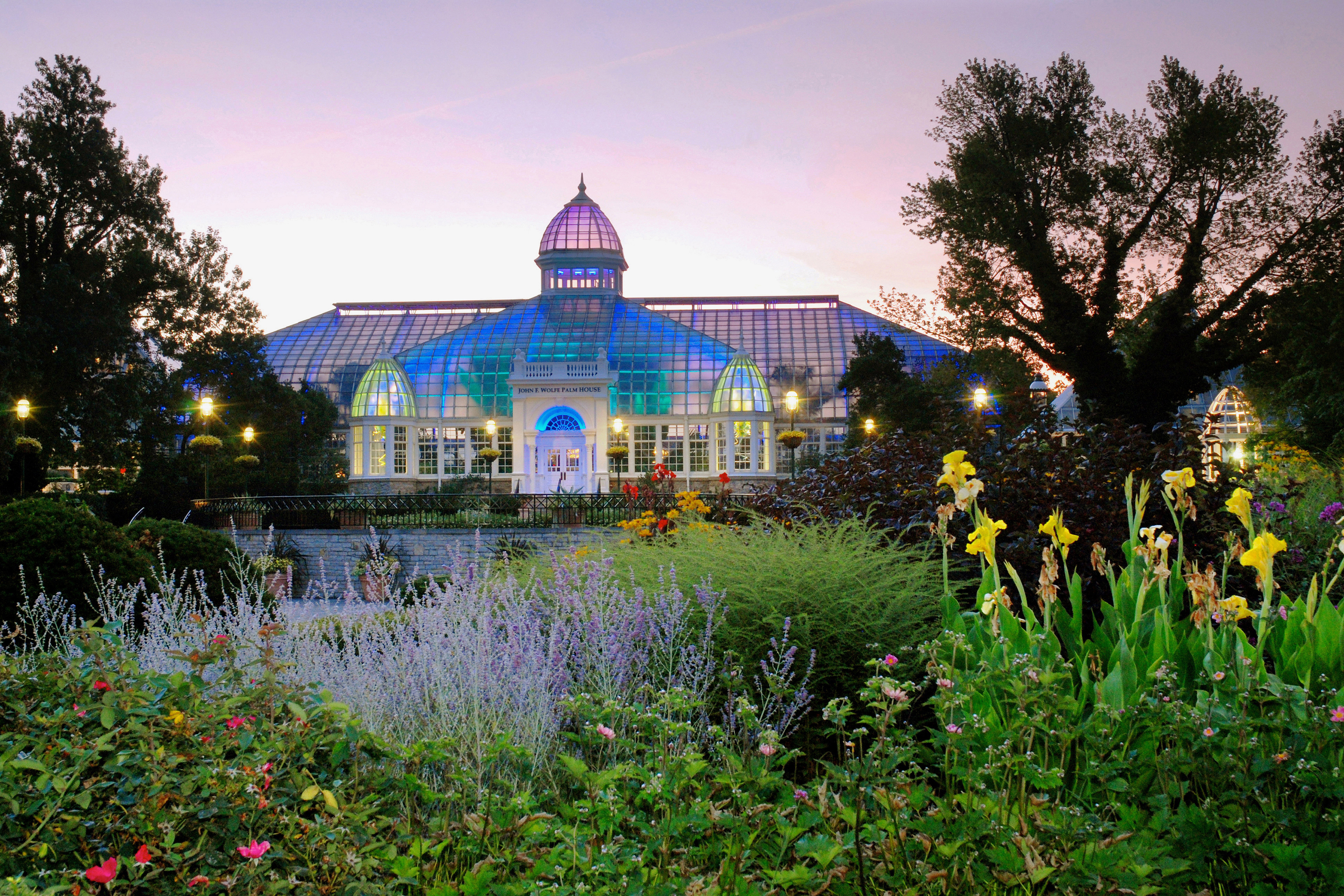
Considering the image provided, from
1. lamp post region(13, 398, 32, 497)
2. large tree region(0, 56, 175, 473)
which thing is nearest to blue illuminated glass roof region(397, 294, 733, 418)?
large tree region(0, 56, 175, 473)

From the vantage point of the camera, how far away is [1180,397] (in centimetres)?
2077

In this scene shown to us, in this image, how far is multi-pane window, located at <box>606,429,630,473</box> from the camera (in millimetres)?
34188

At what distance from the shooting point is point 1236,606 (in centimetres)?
318

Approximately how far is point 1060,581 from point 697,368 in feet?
98.4

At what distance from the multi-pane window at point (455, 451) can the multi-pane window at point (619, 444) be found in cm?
568

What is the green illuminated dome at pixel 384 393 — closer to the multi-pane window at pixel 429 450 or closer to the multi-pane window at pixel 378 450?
the multi-pane window at pixel 378 450

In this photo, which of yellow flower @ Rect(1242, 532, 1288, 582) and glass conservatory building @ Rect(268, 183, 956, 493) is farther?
glass conservatory building @ Rect(268, 183, 956, 493)

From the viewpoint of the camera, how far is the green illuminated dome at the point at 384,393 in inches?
1350

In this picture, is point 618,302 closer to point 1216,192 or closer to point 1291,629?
point 1216,192

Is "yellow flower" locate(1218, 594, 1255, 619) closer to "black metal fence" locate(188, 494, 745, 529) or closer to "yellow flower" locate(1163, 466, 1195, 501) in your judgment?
"yellow flower" locate(1163, 466, 1195, 501)

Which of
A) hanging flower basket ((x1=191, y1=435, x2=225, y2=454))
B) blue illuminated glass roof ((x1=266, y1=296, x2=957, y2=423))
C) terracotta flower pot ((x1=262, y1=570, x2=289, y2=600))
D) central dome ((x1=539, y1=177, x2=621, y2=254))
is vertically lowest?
terracotta flower pot ((x1=262, y1=570, x2=289, y2=600))

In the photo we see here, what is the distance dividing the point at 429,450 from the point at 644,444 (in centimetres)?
820

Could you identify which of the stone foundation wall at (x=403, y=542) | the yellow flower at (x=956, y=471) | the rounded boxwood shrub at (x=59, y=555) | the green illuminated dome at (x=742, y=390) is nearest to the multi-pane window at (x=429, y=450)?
the green illuminated dome at (x=742, y=390)

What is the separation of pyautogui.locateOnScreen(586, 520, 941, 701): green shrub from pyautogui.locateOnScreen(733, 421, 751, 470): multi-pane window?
1089 inches
